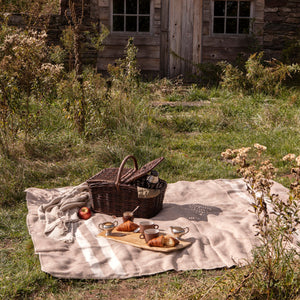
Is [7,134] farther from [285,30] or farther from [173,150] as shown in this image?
[285,30]

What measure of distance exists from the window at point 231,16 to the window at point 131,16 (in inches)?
65.7

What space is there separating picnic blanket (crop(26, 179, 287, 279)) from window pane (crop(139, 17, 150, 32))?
685 cm

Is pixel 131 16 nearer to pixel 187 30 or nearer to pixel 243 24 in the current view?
pixel 187 30

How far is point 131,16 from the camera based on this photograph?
10922mm

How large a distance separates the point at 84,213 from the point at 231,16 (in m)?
8.25

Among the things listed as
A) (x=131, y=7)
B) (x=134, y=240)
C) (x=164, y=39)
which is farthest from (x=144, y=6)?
(x=134, y=240)

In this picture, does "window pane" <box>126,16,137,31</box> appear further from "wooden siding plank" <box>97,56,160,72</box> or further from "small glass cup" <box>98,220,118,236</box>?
"small glass cup" <box>98,220,118,236</box>

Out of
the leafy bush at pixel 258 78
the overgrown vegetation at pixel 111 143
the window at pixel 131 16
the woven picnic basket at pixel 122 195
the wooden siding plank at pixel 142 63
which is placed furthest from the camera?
the window at pixel 131 16

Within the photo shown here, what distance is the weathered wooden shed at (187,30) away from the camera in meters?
10.7

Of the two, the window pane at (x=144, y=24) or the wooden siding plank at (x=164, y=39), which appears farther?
the window pane at (x=144, y=24)

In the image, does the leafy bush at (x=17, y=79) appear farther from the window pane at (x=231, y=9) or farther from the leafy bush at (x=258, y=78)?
the window pane at (x=231, y=9)

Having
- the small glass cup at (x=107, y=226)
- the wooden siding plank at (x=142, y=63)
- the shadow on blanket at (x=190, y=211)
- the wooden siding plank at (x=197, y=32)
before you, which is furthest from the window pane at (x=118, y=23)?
the small glass cup at (x=107, y=226)

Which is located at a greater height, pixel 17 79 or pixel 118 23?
pixel 118 23

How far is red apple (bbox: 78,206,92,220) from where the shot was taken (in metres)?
4.18
